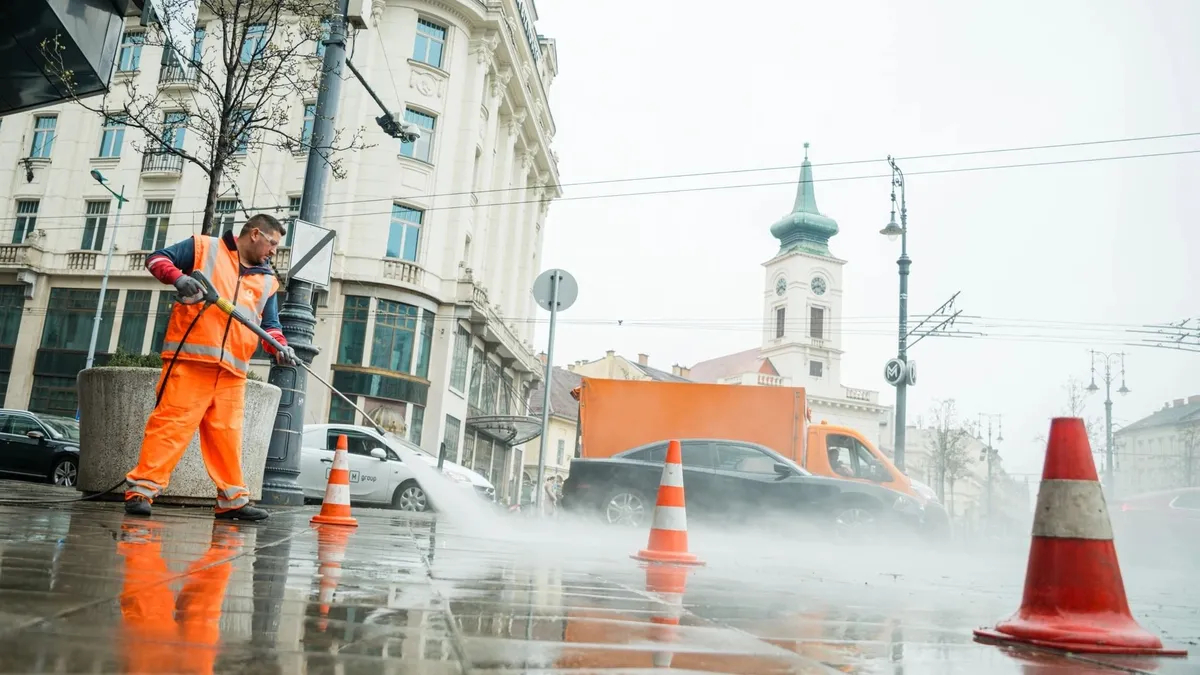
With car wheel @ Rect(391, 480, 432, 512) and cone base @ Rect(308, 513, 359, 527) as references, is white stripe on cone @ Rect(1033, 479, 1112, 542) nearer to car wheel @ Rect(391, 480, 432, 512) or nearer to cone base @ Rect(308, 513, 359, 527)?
cone base @ Rect(308, 513, 359, 527)

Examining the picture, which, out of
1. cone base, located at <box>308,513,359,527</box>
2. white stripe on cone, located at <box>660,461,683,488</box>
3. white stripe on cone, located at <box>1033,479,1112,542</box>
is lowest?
cone base, located at <box>308,513,359,527</box>

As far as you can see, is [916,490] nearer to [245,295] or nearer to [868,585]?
[868,585]

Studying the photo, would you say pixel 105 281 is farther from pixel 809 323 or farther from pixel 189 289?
pixel 809 323

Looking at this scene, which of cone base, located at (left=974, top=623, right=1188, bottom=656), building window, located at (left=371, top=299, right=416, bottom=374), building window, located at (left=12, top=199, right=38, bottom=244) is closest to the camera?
cone base, located at (left=974, top=623, right=1188, bottom=656)

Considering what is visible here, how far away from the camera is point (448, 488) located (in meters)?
15.0

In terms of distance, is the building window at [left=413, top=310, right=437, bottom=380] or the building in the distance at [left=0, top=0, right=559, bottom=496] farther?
the building window at [left=413, top=310, right=437, bottom=380]

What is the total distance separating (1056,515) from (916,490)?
12.2 metres

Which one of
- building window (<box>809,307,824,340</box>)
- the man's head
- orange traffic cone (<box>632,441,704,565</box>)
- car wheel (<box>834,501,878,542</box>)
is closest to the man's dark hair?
the man's head

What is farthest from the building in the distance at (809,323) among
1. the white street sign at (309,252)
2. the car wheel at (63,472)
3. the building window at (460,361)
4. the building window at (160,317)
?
the white street sign at (309,252)

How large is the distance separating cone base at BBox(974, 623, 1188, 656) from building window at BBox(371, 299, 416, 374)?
26.9 meters

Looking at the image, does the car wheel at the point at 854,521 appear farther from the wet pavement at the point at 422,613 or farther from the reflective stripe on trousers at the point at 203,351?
the reflective stripe on trousers at the point at 203,351

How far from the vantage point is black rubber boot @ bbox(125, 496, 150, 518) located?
16.5 ft

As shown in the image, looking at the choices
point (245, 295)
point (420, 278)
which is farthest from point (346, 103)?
point (245, 295)

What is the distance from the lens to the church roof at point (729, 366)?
9781 centimetres
